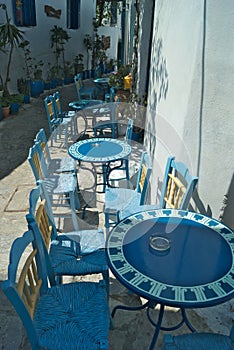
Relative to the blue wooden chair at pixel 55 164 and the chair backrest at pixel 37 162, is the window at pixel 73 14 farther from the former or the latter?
the chair backrest at pixel 37 162

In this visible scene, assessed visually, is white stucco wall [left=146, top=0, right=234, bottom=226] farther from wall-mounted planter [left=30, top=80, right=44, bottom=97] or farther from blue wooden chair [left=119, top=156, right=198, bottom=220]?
wall-mounted planter [left=30, top=80, right=44, bottom=97]

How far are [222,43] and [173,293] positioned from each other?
6.08 feet

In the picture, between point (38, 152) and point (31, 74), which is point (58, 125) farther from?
point (31, 74)

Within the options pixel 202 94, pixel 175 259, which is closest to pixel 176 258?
pixel 175 259

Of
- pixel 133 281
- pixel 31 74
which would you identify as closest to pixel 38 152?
pixel 133 281

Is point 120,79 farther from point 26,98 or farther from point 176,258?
point 176,258

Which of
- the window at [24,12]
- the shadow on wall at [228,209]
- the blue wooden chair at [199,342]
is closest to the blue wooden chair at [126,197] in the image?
the shadow on wall at [228,209]

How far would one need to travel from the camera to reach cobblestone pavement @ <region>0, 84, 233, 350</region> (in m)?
2.24

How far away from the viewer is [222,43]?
2.19 m

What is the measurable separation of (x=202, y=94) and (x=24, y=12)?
29.3ft

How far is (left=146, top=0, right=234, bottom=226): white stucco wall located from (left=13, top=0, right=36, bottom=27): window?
693 centimetres

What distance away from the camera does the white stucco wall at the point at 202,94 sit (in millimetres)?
2182

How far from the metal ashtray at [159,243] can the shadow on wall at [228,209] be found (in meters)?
0.63

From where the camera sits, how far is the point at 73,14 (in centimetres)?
1204
